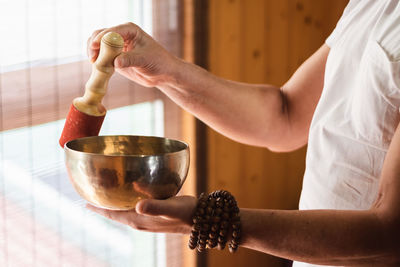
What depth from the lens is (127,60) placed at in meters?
1.08

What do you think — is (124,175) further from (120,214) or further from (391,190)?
(391,190)

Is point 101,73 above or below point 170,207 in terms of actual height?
above

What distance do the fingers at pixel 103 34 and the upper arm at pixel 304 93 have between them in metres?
0.48

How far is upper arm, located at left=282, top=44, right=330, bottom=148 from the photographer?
1417 mm

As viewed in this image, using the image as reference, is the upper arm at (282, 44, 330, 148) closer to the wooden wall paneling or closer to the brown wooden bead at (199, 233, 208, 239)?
the brown wooden bead at (199, 233, 208, 239)

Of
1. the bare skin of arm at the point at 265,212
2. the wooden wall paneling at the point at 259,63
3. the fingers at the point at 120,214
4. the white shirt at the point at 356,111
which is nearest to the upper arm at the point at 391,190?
the bare skin of arm at the point at 265,212

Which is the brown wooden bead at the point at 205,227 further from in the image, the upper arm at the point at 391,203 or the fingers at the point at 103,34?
the fingers at the point at 103,34

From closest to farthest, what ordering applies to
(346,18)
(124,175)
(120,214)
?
(124,175)
(120,214)
(346,18)

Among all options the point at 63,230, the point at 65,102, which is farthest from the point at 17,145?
the point at 63,230

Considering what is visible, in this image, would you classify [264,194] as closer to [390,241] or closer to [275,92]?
[275,92]

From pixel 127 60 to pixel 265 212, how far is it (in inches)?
15.2

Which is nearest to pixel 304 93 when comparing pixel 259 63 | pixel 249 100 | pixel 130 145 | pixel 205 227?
pixel 249 100

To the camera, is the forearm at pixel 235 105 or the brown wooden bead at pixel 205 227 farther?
the forearm at pixel 235 105

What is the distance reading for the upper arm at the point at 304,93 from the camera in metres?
1.42
